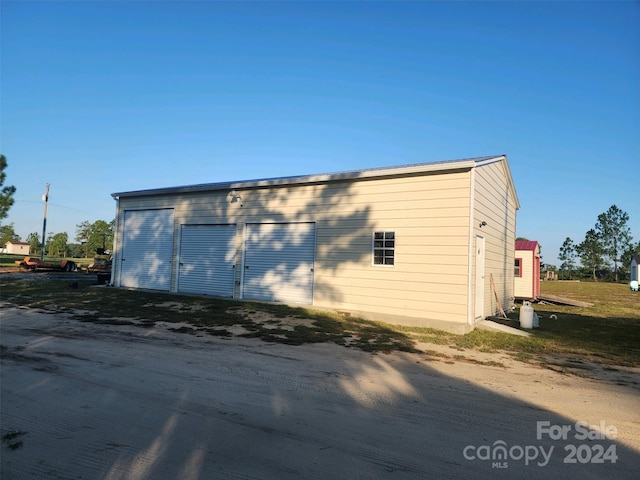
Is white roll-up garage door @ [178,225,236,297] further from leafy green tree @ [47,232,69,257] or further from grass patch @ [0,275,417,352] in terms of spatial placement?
leafy green tree @ [47,232,69,257]

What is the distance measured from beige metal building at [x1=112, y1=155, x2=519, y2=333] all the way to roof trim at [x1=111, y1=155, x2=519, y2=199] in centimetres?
4

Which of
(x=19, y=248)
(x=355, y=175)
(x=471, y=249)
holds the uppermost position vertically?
(x=355, y=175)

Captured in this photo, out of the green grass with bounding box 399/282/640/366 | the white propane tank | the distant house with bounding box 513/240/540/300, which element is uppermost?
the distant house with bounding box 513/240/540/300

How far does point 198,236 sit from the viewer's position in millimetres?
15234

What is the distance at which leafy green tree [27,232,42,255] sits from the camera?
317 ft

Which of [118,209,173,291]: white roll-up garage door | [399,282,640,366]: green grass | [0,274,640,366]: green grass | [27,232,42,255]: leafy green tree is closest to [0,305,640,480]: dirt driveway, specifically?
[399,282,640,366]: green grass

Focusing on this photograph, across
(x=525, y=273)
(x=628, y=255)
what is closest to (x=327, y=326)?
(x=525, y=273)

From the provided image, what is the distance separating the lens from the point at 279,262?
530 inches

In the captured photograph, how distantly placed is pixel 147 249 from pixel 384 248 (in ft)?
34.1

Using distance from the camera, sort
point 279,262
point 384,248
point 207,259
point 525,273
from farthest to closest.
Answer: point 525,273, point 207,259, point 279,262, point 384,248

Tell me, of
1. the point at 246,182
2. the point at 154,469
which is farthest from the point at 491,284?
the point at 154,469

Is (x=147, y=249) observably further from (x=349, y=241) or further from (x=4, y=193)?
(x=4, y=193)

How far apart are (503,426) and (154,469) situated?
3.34m

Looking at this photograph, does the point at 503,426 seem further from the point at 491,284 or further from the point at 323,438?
the point at 491,284
